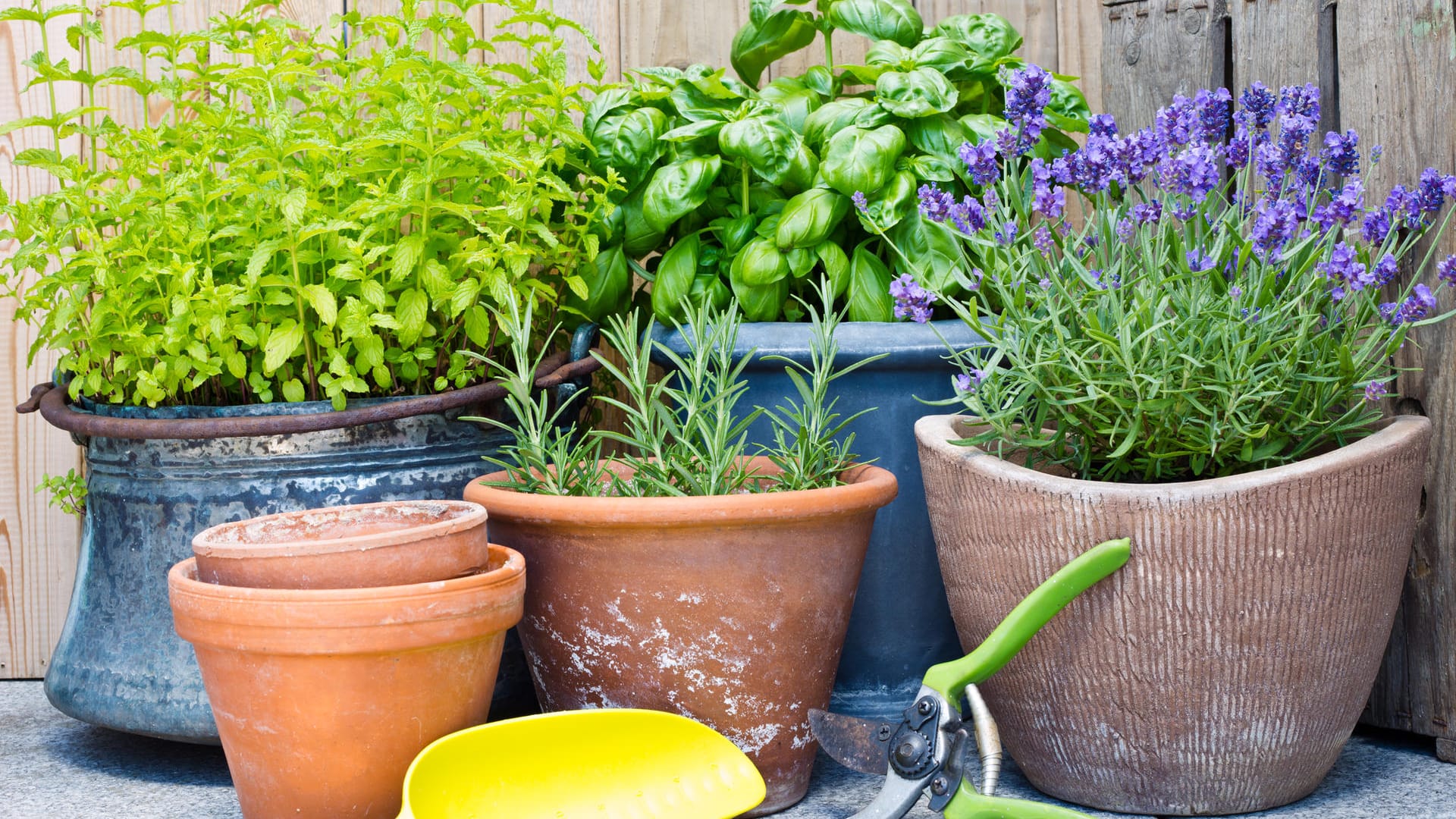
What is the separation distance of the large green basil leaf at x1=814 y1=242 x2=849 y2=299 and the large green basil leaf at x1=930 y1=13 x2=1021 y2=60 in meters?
0.40

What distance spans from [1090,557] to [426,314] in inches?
35.1

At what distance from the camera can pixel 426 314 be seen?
1.51m

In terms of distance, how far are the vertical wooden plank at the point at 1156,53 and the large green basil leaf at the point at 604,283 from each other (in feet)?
2.47

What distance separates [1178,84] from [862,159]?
0.47 meters

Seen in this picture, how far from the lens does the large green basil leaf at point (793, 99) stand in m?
1.72

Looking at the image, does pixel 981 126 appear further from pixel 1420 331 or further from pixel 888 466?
pixel 1420 331

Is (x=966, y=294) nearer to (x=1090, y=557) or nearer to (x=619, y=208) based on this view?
(x=619, y=208)

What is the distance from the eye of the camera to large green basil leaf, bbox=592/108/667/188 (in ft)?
5.33

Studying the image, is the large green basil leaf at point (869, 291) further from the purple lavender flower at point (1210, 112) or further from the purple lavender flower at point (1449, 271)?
the purple lavender flower at point (1449, 271)

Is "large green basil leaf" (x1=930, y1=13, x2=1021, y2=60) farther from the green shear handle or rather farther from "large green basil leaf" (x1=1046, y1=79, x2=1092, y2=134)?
the green shear handle

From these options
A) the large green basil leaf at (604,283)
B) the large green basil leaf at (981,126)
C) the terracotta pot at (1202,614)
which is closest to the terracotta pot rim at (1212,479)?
the terracotta pot at (1202,614)

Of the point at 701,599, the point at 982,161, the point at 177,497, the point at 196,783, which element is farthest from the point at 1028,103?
the point at 196,783

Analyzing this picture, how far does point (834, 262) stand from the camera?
1.59 metres

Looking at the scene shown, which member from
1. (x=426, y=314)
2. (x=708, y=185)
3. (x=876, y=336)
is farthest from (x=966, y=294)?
(x=426, y=314)
